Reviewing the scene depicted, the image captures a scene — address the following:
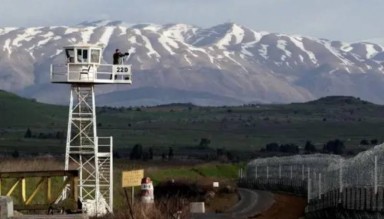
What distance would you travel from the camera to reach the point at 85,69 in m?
65.9

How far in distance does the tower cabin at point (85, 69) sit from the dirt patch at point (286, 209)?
10063mm

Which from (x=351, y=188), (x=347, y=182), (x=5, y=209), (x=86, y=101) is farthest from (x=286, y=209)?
(x=5, y=209)

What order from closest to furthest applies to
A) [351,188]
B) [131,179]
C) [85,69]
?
1. [351,188]
2. [131,179]
3. [85,69]

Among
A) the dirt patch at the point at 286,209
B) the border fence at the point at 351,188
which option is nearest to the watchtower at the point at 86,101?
the dirt patch at the point at 286,209

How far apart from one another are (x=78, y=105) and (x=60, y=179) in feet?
12.3

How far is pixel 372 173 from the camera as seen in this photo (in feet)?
108

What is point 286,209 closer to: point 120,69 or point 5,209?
point 120,69

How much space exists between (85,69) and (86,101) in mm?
1559

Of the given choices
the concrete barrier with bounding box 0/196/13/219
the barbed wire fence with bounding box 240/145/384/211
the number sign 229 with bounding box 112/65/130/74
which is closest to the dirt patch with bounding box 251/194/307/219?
the barbed wire fence with bounding box 240/145/384/211

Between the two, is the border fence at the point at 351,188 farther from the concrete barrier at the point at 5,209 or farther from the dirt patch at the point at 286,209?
the concrete barrier at the point at 5,209

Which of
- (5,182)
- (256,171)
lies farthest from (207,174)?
(5,182)

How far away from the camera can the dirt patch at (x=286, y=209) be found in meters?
52.7

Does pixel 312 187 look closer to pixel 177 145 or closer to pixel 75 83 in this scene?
pixel 75 83

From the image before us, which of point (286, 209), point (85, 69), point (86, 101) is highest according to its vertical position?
point (85, 69)
